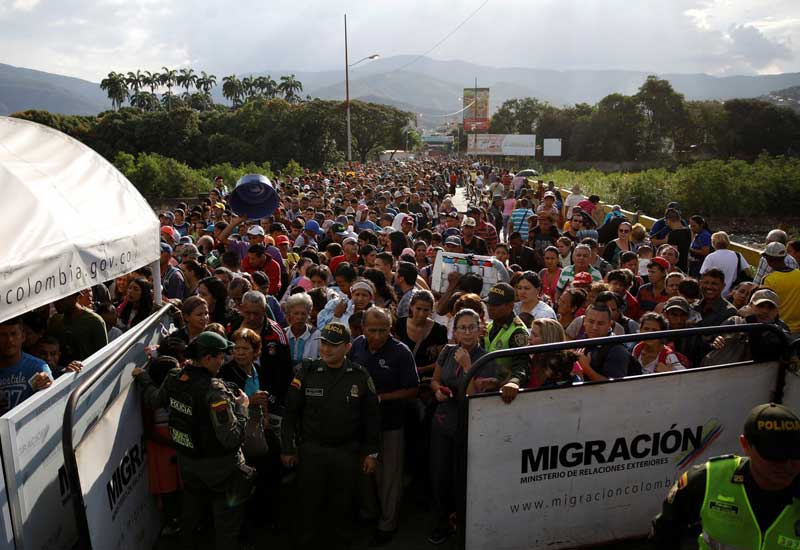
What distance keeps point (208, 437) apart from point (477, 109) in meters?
88.3

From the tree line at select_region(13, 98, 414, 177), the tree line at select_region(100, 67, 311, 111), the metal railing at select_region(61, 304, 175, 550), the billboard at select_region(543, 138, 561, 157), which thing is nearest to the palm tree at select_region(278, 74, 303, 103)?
the tree line at select_region(100, 67, 311, 111)

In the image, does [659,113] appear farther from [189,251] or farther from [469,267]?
[189,251]

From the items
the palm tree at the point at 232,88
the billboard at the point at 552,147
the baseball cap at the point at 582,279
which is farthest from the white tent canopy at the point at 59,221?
the palm tree at the point at 232,88

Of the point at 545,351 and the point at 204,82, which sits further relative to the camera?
the point at 204,82

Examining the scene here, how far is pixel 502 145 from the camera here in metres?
76.5

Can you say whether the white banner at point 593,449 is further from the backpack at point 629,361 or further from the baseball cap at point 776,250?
the baseball cap at point 776,250

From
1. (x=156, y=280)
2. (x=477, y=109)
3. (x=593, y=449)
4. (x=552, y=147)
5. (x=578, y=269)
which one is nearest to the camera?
(x=593, y=449)

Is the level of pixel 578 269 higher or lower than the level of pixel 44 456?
higher

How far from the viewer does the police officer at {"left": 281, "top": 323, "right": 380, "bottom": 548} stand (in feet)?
13.6

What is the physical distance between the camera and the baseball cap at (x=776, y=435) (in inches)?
91.0

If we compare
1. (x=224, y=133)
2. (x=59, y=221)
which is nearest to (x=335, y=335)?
(x=59, y=221)

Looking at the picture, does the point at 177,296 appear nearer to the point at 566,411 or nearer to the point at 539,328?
the point at 539,328

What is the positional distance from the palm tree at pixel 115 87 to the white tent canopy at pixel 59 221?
127 m

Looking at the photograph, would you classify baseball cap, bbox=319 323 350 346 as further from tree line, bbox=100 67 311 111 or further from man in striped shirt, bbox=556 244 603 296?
tree line, bbox=100 67 311 111
